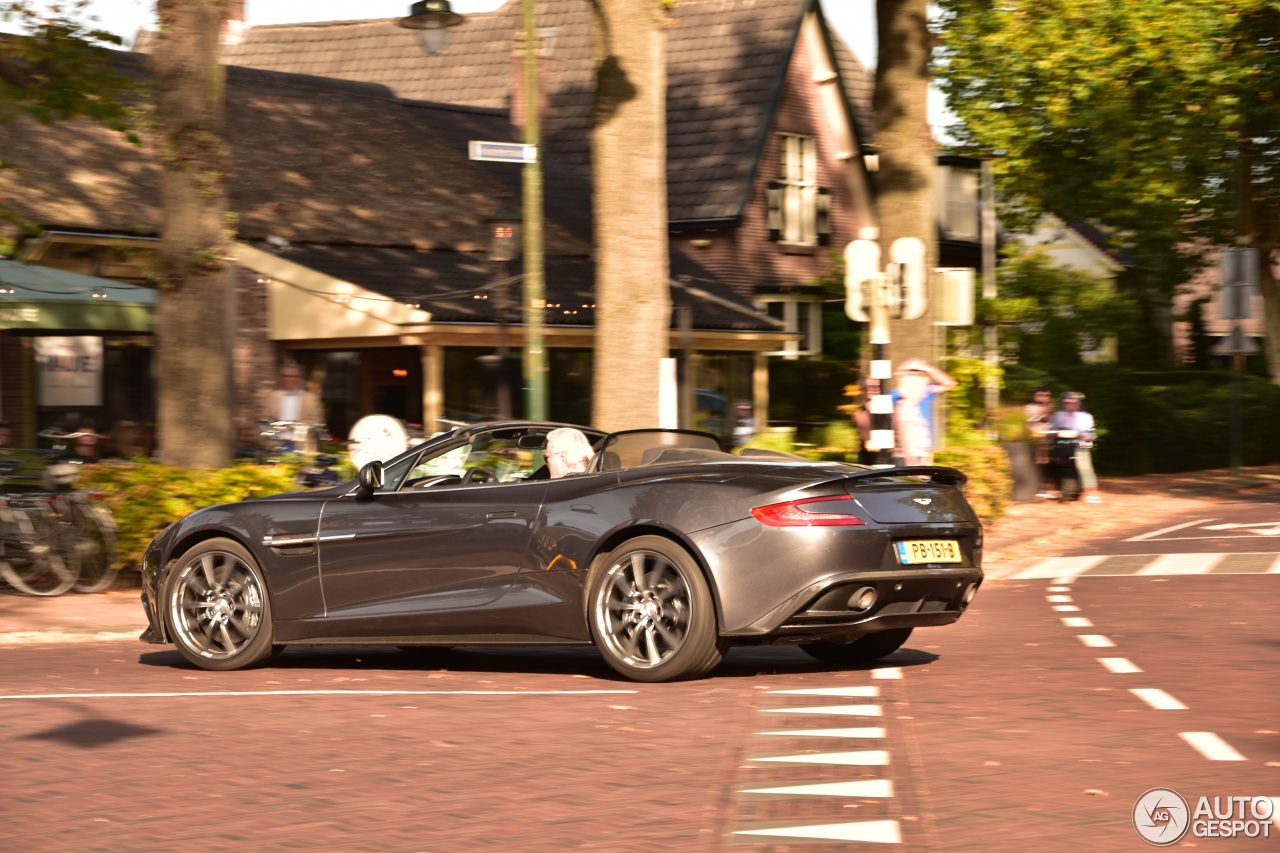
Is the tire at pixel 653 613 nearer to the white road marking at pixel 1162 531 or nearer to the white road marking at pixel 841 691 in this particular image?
the white road marking at pixel 841 691

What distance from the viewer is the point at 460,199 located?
3281 cm

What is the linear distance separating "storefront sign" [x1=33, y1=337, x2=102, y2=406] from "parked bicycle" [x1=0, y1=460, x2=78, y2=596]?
9520mm

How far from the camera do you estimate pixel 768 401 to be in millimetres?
35062

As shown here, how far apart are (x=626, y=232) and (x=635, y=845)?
10.7 meters

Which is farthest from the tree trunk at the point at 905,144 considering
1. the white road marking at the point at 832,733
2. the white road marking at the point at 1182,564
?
the white road marking at the point at 832,733

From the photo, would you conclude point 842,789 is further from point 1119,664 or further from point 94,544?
point 94,544

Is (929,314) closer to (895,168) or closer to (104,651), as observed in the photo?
(895,168)

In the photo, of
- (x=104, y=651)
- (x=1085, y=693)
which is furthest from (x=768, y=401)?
(x=1085, y=693)

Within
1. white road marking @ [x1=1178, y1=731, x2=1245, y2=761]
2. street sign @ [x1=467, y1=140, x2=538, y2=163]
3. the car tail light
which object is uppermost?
street sign @ [x1=467, y1=140, x2=538, y2=163]

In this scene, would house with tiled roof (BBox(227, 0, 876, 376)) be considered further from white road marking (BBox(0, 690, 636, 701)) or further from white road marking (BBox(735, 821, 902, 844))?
white road marking (BBox(735, 821, 902, 844))

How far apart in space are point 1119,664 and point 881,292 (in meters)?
8.65

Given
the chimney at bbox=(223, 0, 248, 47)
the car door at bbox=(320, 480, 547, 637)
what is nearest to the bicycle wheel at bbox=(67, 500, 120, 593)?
the car door at bbox=(320, 480, 547, 637)

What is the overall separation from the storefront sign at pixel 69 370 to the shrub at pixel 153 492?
378 inches

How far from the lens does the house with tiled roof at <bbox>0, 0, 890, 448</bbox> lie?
26875mm
